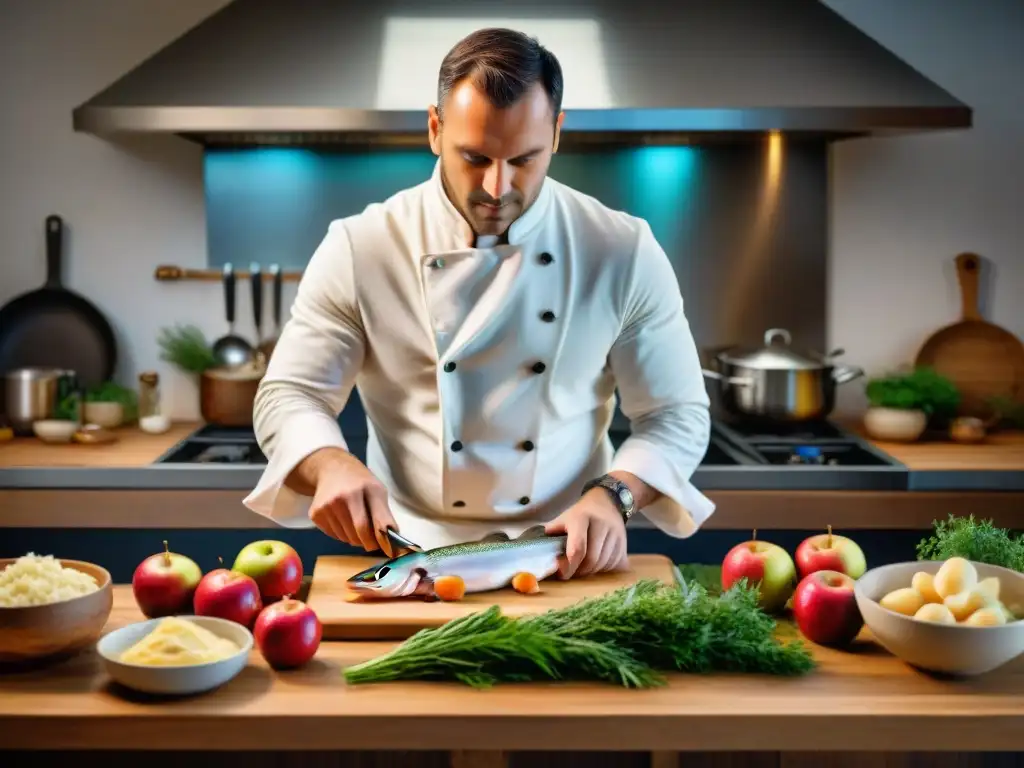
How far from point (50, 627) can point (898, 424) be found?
2.58 m

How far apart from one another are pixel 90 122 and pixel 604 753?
2.30 m

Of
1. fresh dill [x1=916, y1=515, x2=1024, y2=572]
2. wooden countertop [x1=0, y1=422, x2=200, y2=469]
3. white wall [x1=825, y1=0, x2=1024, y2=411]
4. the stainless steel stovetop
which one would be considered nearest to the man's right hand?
fresh dill [x1=916, y1=515, x2=1024, y2=572]

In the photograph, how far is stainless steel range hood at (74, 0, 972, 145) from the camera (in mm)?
3186

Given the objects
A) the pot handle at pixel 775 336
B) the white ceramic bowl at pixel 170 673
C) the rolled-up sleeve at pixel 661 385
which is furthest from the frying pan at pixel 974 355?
the white ceramic bowl at pixel 170 673

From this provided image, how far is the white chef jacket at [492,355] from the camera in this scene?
7.02ft

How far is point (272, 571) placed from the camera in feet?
6.06

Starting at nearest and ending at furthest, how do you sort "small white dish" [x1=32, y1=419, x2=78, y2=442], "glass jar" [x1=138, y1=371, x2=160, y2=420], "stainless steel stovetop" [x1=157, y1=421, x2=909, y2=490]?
1. "stainless steel stovetop" [x1=157, y1=421, x2=909, y2=490]
2. "small white dish" [x1=32, y1=419, x2=78, y2=442]
3. "glass jar" [x1=138, y1=371, x2=160, y2=420]

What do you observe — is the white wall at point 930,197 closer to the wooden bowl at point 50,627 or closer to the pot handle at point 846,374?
the pot handle at point 846,374

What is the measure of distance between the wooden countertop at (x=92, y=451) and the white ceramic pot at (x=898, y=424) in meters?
2.01

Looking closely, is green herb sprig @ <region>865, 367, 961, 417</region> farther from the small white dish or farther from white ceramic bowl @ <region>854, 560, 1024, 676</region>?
the small white dish

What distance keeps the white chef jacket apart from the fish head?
37cm

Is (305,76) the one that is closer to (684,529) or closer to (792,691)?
(684,529)

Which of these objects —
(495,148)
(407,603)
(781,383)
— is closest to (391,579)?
(407,603)

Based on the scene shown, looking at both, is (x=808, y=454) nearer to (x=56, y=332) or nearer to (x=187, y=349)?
(x=187, y=349)
